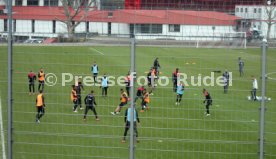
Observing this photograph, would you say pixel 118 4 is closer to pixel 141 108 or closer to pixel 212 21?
pixel 212 21

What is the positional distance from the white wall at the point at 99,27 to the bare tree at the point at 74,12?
0.29 m

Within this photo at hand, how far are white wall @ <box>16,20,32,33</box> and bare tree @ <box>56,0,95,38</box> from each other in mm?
538

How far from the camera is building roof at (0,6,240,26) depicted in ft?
24.3

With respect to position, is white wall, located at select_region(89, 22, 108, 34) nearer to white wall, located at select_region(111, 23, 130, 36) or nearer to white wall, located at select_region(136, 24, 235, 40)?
A: white wall, located at select_region(111, 23, 130, 36)

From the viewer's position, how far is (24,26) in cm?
757

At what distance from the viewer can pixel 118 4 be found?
763 centimetres

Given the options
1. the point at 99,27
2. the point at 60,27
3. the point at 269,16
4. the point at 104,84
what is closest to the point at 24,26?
the point at 60,27

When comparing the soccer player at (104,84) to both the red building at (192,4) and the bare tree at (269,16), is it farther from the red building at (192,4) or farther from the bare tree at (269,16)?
the bare tree at (269,16)

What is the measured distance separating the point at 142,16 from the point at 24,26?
165cm

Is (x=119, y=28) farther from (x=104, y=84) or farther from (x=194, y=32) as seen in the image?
(x=104, y=84)

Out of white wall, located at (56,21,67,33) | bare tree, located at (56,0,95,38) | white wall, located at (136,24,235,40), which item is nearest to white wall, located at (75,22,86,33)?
bare tree, located at (56,0,95,38)

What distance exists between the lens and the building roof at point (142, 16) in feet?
24.3

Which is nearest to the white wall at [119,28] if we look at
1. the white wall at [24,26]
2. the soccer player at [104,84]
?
the white wall at [24,26]

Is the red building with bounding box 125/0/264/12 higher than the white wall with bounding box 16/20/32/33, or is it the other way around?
the red building with bounding box 125/0/264/12
